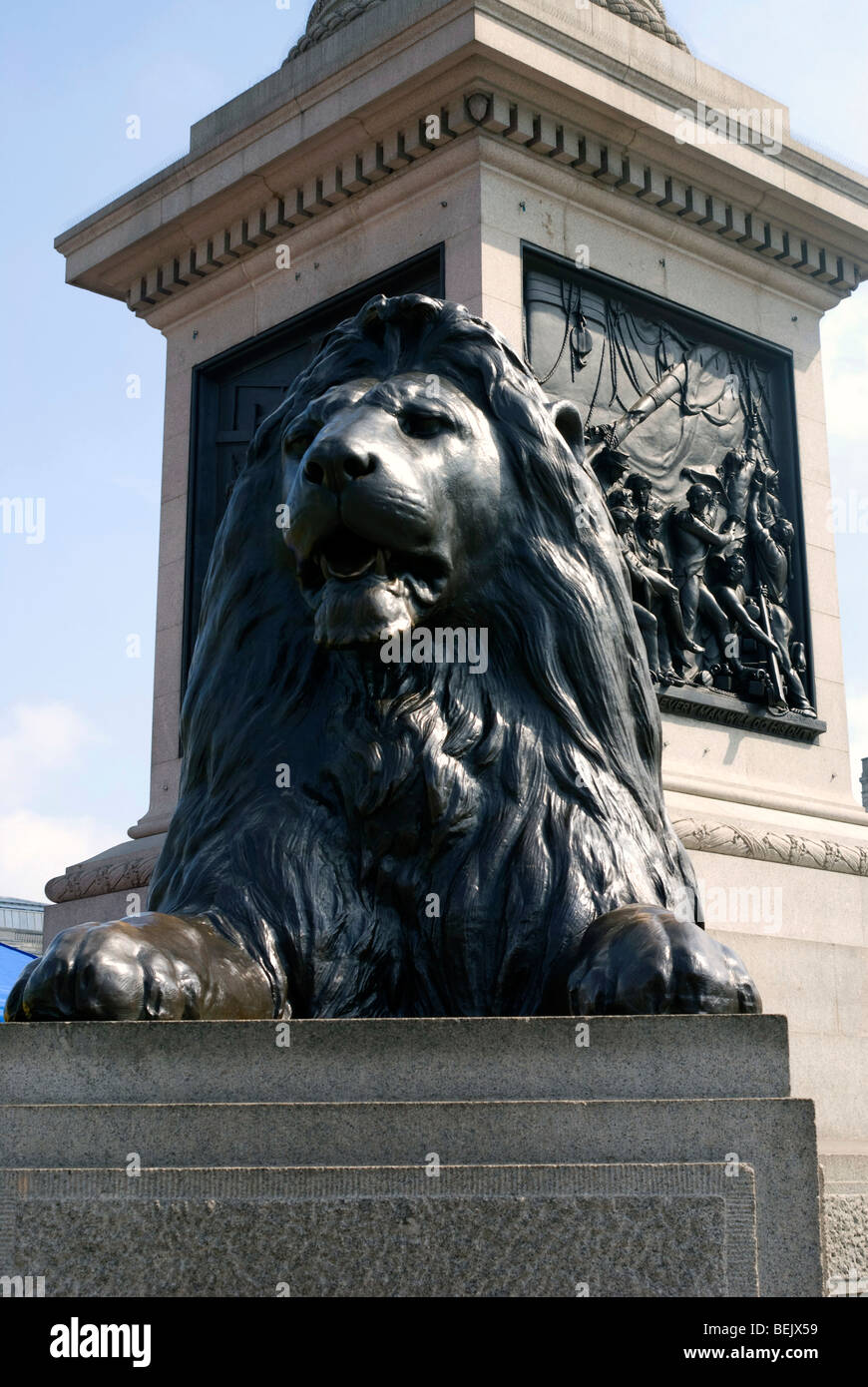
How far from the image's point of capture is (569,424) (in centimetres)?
385

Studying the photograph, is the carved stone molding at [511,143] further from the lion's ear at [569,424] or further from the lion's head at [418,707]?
the lion's head at [418,707]

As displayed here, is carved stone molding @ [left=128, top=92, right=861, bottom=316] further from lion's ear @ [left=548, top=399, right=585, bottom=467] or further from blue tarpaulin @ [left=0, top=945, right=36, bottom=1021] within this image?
lion's ear @ [left=548, top=399, right=585, bottom=467]

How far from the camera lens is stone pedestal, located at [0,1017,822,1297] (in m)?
2.42

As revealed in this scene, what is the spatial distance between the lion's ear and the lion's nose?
0.69m

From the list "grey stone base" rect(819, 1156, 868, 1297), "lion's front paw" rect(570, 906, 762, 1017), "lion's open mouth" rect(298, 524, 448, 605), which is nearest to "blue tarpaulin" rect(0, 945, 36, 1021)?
"grey stone base" rect(819, 1156, 868, 1297)

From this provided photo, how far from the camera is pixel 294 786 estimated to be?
3.44m

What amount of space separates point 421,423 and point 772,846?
5523 mm

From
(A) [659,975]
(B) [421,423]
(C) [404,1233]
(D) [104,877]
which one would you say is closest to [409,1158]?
(C) [404,1233]

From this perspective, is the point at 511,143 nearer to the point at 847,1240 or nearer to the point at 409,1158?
the point at 847,1240

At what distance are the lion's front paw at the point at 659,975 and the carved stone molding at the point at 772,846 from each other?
5.08m

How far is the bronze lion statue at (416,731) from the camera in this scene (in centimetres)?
323

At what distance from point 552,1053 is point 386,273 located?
7.22 metres
